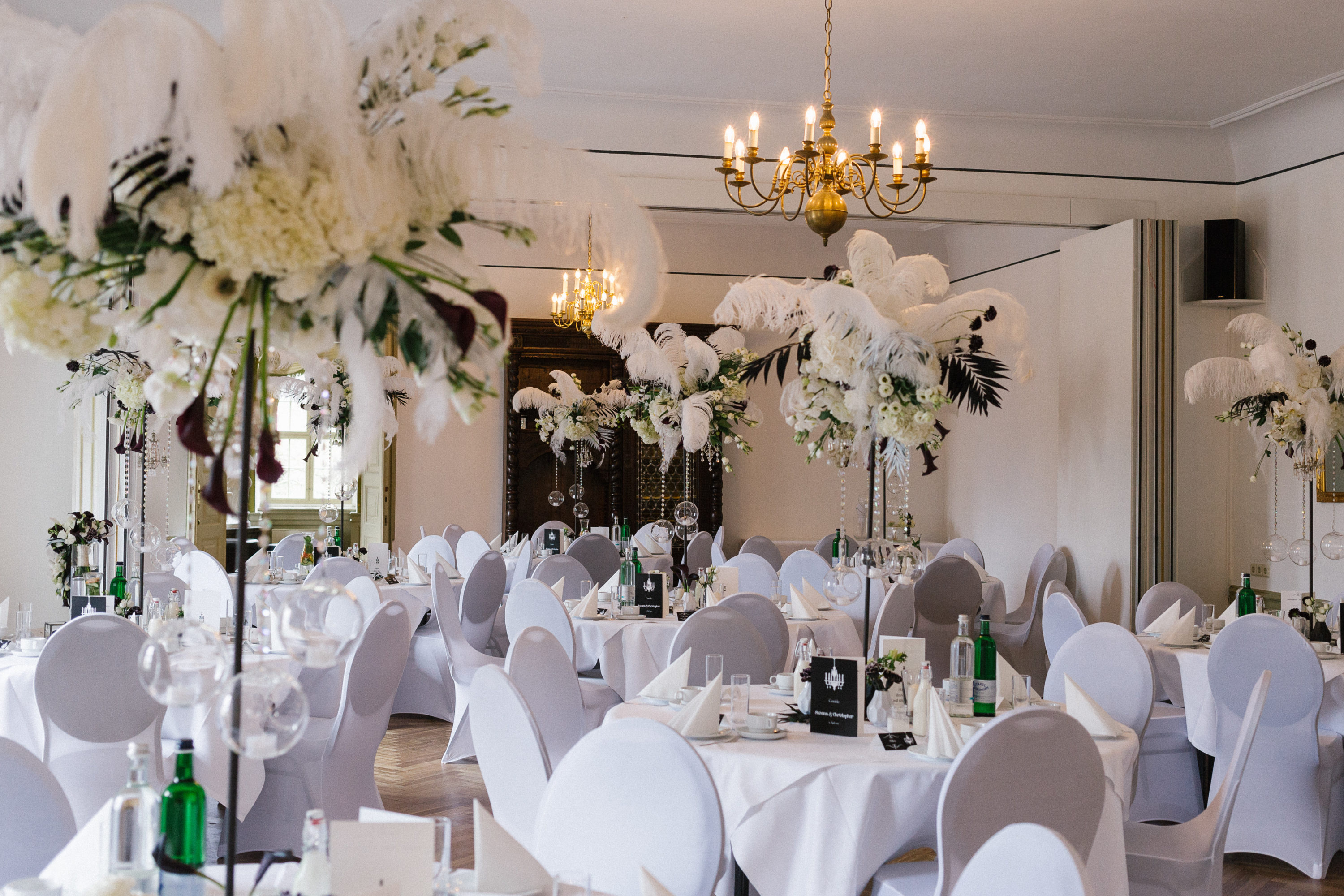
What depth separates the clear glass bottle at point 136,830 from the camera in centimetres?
165

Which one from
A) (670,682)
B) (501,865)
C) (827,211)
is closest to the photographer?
(501,865)

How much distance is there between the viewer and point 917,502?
39.3ft

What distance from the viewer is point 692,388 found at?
8.05 m

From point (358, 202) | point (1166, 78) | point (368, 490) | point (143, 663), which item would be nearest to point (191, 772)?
point (143, 663)

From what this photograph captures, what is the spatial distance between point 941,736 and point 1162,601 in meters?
3.89

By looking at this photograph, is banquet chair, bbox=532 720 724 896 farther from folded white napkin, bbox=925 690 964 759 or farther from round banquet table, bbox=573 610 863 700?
round banquet table, bbox=573 610 863 700

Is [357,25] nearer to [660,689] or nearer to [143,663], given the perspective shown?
[660,689]

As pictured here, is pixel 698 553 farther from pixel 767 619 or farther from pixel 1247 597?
pixel 1247 597

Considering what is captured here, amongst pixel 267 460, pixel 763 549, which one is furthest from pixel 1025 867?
pixel 763 549

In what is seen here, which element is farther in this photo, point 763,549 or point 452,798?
point 763,549

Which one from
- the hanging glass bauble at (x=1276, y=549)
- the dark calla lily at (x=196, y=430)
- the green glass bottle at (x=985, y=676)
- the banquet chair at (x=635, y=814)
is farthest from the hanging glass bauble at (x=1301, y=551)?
the dark calla lily at (x=196, y=430)

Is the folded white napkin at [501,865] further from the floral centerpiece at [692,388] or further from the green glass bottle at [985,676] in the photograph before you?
the floral centerpiece at [692,388]

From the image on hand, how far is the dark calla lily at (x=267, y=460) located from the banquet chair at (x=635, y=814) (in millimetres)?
1194

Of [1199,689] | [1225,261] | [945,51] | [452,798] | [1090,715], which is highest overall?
[945,51]
